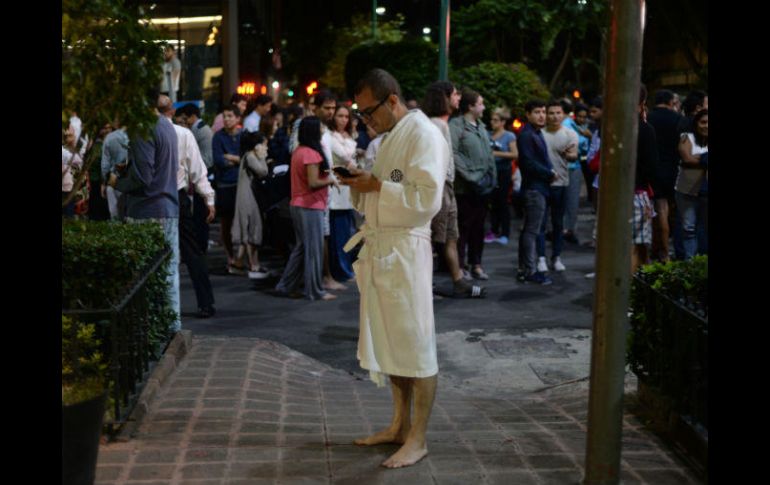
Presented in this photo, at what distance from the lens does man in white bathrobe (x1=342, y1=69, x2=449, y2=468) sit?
5.46 metres

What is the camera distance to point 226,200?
13.3m

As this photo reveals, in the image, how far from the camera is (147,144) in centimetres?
855

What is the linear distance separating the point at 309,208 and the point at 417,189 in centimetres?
569

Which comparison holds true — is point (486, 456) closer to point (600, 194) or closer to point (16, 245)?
point (600, 194)

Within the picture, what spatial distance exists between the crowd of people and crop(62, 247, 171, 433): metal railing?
233cm

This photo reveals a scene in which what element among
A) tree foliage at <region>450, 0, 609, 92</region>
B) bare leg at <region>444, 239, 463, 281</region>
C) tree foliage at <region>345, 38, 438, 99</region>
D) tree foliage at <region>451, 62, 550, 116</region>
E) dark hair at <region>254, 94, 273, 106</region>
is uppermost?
tree foliage at <region>450, 0, 609, 92</region>

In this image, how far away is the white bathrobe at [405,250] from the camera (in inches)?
215

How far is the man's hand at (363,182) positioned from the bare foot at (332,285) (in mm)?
6303

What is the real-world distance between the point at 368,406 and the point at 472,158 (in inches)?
210

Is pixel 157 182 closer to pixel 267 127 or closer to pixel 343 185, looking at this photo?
pixel 343 185

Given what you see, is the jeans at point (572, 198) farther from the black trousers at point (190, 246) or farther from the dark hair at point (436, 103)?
A: the black trousers at point (190, 246)

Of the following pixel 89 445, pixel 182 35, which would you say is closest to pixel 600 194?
pixel 89 445

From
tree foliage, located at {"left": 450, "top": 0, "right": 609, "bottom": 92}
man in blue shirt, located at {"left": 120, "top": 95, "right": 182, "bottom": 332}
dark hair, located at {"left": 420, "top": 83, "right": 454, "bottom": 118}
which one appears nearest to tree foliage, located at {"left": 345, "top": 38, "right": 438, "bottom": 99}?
tree foliage, located at {"left": 450, "top": 0, "right": 609, "bottom": 92}

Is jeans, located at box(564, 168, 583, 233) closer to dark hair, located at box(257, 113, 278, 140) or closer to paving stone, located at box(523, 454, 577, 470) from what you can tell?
dark hair, located at box(257, 113, 278, 140)
